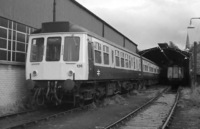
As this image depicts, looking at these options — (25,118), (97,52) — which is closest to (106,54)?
(97,52)

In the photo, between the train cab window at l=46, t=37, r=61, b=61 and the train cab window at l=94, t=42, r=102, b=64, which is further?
the train cab window at l=94, t=42, r=102, b=64

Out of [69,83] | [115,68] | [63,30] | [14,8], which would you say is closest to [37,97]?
[69,83]

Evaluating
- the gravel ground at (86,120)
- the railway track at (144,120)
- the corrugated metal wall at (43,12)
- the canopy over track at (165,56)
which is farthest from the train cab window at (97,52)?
the canopy over track at (165,56)

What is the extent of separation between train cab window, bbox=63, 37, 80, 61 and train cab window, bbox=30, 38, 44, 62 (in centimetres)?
105

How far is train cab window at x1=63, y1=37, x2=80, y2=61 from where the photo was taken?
37.2 ft

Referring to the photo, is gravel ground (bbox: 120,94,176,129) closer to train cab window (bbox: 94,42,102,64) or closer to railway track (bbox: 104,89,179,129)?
railway track (bbox: 104,89,179,129)

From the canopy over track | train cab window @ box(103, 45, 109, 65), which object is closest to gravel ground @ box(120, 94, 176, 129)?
train cab window @ box(103, 45, 109, 65)

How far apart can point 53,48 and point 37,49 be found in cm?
71

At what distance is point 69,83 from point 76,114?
1240 mm

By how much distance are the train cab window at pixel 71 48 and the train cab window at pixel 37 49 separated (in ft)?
3.43

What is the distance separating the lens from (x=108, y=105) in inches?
553

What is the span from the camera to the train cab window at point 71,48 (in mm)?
11336

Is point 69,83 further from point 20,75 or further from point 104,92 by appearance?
point 104,92

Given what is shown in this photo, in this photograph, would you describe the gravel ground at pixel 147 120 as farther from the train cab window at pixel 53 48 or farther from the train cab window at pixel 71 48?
the train cab window at pixel 53 48
